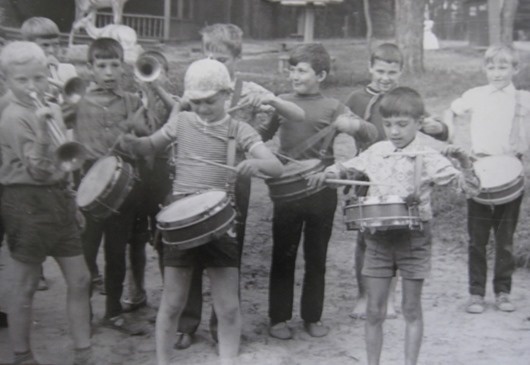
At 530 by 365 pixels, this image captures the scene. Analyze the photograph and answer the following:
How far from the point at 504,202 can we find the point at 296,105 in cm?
108

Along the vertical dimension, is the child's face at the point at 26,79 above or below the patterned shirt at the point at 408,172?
above

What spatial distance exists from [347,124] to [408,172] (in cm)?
41

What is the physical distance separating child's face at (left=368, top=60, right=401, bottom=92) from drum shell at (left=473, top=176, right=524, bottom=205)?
0.63m

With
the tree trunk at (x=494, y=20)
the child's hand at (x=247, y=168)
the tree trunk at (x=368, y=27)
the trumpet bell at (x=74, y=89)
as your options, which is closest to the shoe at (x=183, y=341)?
the child's hand at (x=247, y=168)

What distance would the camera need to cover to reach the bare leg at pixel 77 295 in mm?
2723

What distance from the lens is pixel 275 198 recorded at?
9.96 ft

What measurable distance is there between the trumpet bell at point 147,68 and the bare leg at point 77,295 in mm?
767

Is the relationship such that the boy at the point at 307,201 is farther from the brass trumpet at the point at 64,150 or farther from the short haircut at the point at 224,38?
the brass trumpet at the point at 64,150

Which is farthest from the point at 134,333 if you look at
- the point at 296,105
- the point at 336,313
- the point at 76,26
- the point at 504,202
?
the point at 504,202

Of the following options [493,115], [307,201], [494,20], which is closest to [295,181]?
[307,201]

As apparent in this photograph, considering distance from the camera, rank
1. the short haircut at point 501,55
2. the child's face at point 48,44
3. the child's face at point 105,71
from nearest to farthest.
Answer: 1. the child's face at point 105,71
2. the child's face at point 48,44
3. the short haircut at point 501,55

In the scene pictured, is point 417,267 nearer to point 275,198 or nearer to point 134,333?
point 275,198

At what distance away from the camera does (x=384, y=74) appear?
3338 millimetres

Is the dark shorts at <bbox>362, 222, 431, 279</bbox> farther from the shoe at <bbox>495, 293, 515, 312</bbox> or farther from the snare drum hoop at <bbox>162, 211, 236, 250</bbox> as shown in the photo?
the shoe at <bbox>495, 293, 515, 312</bbox>
